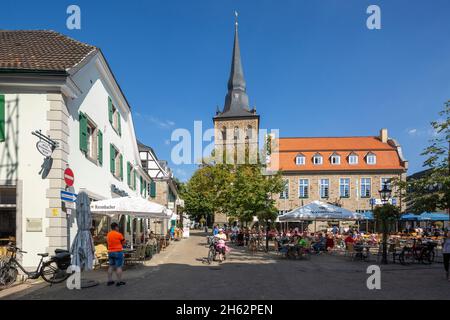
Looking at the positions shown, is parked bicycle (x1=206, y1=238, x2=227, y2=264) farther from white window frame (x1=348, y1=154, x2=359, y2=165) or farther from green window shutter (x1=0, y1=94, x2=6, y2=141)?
white window frame (x1=348, y1=154, x2=359, y2=165)

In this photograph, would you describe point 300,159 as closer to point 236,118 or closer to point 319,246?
point 236,118

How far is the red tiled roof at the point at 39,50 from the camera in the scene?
1194 cm

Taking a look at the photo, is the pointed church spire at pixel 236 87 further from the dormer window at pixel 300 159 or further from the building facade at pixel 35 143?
the building facade at pixel 35 143

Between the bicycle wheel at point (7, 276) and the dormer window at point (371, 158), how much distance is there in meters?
51.2

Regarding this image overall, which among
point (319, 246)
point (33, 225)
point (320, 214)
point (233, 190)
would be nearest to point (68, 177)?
point (33, 225)

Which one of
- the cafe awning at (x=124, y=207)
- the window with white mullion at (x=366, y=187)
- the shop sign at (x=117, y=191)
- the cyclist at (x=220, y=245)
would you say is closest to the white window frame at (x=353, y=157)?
the window with white mullion at (x=366, y=187)

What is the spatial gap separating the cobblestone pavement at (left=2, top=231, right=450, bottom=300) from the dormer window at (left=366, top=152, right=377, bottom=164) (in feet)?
138

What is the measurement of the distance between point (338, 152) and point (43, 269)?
164 feet

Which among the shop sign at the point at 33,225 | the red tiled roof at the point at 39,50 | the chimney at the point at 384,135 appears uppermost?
the chimney at the point at 384,135

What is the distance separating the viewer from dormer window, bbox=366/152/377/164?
2134 inches

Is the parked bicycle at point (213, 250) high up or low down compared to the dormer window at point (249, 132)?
down

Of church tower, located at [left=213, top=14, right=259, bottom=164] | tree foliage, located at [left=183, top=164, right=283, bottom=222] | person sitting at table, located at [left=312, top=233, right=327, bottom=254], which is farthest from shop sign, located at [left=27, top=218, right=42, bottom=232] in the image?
church tower, located at [left=213, top=14, right=259, bottom=164]

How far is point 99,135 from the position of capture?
16.5 metres
